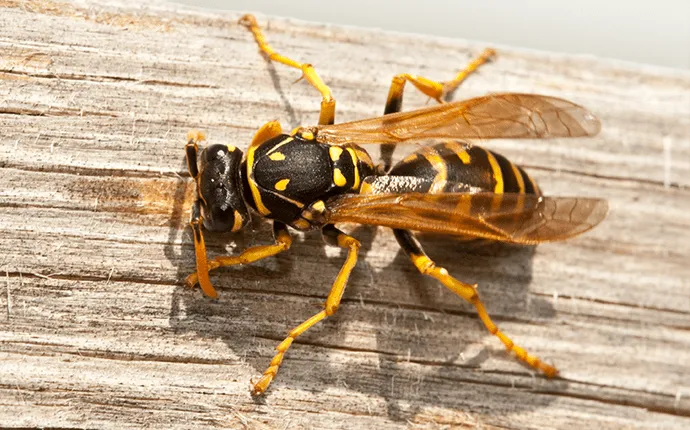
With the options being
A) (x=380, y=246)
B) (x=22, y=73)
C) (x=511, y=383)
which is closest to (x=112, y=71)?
(x=22, y=73)

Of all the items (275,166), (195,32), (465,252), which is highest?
(195,32)

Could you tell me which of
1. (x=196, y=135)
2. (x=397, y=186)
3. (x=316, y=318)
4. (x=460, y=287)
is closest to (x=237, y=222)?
(x=196, y=135)

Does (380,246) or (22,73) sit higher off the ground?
(22,73)

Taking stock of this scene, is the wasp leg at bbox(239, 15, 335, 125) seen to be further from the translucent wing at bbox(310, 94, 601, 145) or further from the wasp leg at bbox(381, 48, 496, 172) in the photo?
the wasp leg at bbox(381, 48, 496, 172)

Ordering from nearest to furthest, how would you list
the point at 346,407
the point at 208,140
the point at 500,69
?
the point at 346,407 < the point at 208,140 < the point at 500,69

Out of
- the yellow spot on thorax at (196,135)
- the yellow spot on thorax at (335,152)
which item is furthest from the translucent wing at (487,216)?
the yellow spot on thorax at (196,135)

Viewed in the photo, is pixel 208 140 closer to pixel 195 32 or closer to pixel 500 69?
pixel 195 32

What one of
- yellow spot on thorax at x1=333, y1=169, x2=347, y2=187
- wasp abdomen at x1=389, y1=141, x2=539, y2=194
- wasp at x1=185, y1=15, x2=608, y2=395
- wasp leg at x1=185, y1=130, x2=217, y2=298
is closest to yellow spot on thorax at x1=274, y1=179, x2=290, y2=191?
wasp at x1=185, y1=15, x2=608, y2=395

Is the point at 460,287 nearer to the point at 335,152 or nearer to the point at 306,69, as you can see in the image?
the point at 335,152
